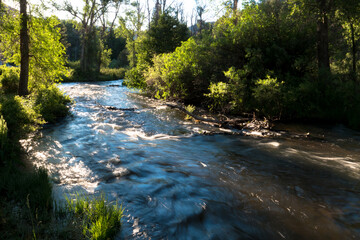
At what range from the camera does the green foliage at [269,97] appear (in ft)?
33.6

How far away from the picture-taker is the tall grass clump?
299 cm

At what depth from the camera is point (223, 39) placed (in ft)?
45.4

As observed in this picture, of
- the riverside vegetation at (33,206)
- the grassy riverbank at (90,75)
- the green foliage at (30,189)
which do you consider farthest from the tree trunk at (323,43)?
the grassy riverbank at (90,75)

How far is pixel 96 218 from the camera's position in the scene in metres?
3.30

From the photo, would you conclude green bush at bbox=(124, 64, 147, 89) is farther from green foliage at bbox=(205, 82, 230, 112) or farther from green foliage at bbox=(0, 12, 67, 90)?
green foliage at bbox=(205, 82, 230, 112)

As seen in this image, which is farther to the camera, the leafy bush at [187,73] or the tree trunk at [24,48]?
the leafy bush at [187,73]

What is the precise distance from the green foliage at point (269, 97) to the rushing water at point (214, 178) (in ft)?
4.78

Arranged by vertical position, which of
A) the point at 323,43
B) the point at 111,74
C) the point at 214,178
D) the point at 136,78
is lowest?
the point at 214,178

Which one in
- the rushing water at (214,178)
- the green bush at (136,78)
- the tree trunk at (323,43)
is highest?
the tree trunk at (323,43)

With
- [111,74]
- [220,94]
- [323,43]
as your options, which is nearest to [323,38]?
[323,43]

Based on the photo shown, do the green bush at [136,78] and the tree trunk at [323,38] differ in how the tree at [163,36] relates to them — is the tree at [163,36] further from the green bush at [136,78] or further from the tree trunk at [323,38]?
the tree trunk at [323,38]

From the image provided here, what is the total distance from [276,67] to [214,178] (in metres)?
9.41

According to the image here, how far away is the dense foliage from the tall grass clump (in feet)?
28.6

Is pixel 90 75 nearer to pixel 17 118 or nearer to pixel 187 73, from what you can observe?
pixel 187 73
